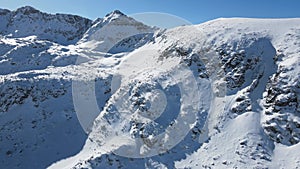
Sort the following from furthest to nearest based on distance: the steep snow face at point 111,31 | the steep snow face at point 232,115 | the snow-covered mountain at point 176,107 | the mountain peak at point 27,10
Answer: the mountain peak at point 27,10 < the steep snow face at point 111,31 < the snow-covered mountain at point 176,107 < the steep snow face at point 232,115

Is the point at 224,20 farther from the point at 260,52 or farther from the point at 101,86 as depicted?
the point at 101,86

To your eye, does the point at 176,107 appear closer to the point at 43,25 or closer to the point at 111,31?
the point at 111,31

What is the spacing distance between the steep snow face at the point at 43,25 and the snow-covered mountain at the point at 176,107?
1165 inches

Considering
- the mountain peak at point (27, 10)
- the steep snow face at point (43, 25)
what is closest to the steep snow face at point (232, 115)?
the steep snow face at point (43, 25)

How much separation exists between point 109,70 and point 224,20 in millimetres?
14507

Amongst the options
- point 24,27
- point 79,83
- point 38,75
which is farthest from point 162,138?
point 24,27

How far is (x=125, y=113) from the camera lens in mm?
23031

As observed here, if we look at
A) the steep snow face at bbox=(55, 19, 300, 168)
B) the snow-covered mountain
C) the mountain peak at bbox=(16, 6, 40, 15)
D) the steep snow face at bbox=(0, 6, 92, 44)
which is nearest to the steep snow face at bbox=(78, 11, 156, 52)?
the steep snow face at bbox=(0, 6, 92, 44)

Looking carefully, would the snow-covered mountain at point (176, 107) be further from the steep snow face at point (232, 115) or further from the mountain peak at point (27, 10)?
the mountain peak at point (27, 10)

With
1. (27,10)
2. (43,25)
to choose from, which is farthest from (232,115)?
(27,10)

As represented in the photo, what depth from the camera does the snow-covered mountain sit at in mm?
18114

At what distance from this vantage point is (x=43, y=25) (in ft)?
215

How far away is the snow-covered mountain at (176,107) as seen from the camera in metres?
18.1

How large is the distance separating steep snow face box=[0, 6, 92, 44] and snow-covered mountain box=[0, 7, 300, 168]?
29.6m
